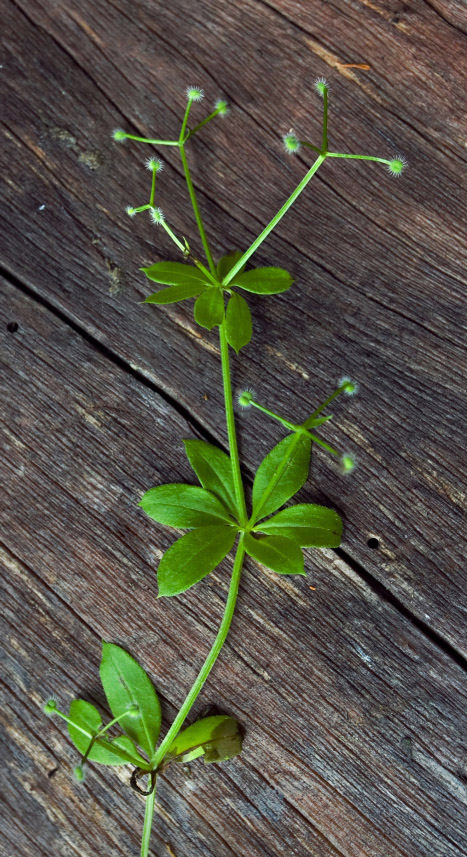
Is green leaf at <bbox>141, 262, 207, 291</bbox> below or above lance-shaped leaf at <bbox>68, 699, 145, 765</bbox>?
above

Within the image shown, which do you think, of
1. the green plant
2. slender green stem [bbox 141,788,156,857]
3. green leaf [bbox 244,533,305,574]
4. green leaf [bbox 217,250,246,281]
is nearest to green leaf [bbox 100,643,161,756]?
the green plant

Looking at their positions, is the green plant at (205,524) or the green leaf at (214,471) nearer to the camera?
the green plant at (205,524)

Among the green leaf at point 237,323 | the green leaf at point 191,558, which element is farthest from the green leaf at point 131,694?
the green leaf at point 237,323

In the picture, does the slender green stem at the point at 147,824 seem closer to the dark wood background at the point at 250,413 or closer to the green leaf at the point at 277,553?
the dark wood background at the point at 250,413

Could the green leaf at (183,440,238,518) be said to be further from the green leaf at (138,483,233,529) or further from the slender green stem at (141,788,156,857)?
the slender green stem at (141,788,156,857)

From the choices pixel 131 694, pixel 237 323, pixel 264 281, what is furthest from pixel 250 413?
pixel 131 694
